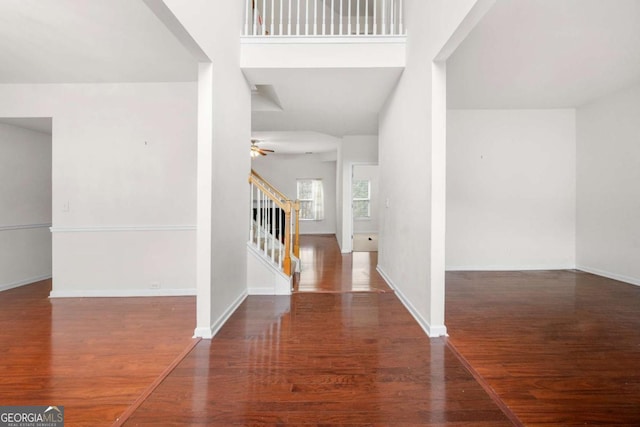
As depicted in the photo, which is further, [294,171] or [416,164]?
[294,171]

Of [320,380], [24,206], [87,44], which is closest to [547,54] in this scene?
[320,380]

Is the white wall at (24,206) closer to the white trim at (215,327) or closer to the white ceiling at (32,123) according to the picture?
the white ceiling at (32,123)

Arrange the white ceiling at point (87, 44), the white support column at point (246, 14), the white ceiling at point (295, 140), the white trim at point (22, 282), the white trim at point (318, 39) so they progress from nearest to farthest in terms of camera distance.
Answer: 1. the white ceiling at point (87, 44)
2. the white trim at point (318, 39)
3. the white support column at point (246, 14)
4. the white trim at point (22, 282)
5. the white ceiling at point (295, 140)

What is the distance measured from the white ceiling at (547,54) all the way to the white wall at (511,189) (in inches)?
17.1

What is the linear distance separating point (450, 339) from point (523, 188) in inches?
153

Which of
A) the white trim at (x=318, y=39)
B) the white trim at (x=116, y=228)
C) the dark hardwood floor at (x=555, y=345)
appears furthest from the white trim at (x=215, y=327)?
the white trim at (x=318, y=39)

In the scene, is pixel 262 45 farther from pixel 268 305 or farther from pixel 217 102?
pixel 268 305

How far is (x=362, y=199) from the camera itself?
398 inches

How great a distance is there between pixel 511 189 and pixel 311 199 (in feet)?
21.3

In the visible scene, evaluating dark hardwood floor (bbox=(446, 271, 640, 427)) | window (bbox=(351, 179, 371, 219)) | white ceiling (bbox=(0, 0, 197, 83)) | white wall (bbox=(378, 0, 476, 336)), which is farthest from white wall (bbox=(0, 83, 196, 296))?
window (bbox=(351, 179, 371, 219))

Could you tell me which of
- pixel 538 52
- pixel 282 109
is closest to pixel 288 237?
pixel 282 109

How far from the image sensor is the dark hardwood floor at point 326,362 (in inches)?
61.5

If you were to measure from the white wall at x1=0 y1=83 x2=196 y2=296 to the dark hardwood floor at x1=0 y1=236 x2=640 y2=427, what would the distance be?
355 millimetres

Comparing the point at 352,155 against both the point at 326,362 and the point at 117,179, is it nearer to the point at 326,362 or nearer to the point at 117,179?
the point at 117,179
